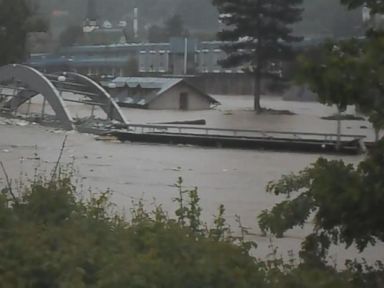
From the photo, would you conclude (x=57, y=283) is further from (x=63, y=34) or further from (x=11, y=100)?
(x=63, y=34)

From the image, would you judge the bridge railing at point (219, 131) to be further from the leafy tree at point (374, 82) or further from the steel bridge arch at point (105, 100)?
the leafy tree at point (374, 82)

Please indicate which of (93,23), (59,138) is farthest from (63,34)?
(59,138)

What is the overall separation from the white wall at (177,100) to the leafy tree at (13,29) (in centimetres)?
895

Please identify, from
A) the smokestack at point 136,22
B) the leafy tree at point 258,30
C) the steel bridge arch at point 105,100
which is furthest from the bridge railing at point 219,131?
the smokestack at point 136,22

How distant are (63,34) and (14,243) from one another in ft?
304

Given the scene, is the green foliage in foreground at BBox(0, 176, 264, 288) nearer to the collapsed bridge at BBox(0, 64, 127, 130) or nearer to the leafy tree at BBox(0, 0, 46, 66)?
the collapsed bridge at BBox(0, 64, 127, 130)

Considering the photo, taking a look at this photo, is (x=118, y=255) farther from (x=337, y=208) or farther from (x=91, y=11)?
(x=91, y=11)

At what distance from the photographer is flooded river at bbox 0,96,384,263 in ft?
52.7

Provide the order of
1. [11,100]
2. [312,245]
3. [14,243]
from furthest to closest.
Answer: [11,100] < [312,245] < [14,243]

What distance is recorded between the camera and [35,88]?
41.1 meters

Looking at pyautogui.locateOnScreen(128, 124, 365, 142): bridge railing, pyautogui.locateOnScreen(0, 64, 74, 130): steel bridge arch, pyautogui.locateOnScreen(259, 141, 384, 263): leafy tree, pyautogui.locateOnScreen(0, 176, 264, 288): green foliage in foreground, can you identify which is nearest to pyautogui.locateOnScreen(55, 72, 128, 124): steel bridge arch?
pyautogui.locateOnScreen(0, 64, 74, 130): steel bridge arch

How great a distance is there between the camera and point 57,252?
4000 millimetres

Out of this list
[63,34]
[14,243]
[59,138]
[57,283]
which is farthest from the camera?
[63,34]

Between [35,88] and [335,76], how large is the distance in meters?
38.1
